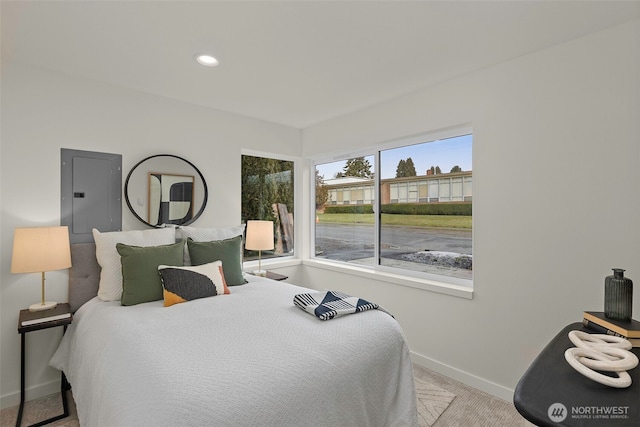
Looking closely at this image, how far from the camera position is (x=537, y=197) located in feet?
7.30

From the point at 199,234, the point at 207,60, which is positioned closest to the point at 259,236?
the point at 199,234

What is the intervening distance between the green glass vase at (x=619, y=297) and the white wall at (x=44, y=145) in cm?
329

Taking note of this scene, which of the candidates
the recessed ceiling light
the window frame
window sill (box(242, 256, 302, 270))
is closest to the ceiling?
the recessed ceiling light

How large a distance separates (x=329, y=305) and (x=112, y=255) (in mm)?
1671

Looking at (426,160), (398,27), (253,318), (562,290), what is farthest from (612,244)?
(253,318)

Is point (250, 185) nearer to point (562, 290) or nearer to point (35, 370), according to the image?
point (35, 370)

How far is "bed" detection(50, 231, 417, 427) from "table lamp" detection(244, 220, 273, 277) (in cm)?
125

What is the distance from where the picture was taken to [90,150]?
8.68 feet

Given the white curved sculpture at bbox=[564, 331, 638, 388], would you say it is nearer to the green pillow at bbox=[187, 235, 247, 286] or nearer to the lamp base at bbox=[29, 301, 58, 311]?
the green pillow at bbox=[187, 235, 247, 286]

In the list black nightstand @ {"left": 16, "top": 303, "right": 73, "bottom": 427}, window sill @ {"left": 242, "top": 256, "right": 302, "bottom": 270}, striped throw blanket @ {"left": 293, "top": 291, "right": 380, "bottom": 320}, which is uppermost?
striped throw blanket @ {"left": 293, "top": 291, "right": 380, "bottom": 320}

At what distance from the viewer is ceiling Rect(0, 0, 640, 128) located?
1.74 meters

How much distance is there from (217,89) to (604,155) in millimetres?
2901

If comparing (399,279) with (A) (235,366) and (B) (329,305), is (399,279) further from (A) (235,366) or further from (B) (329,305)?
(A) (235,366)

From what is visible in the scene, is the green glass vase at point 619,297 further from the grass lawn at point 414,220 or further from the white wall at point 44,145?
the white wall at point 44,145
